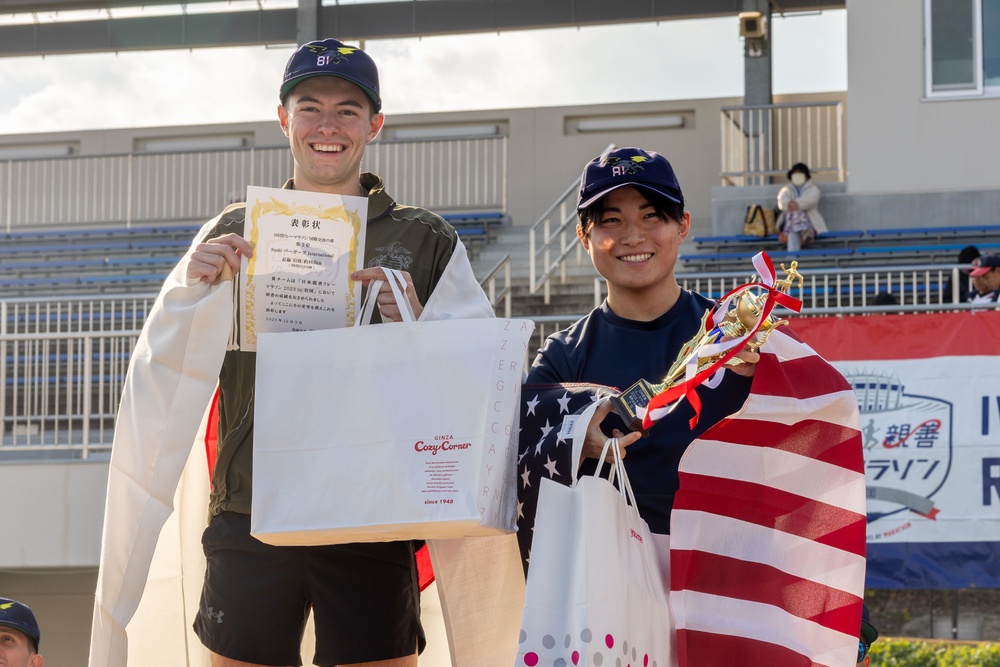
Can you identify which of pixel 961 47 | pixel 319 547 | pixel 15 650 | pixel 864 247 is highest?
pixel 961 47

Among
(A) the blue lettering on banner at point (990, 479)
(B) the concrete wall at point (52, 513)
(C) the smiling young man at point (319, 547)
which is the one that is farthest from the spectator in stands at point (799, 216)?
(C) the smiling young man at point (319, 547)

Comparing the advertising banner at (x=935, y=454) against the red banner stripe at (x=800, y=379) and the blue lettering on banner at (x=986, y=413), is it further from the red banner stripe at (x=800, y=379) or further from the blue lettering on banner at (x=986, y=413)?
the red banner stripe at (x=800, y=379)

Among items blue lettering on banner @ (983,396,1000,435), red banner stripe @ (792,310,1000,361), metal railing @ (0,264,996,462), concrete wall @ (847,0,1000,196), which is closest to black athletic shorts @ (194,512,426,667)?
red banner stripe @ (792,310,1000,361)

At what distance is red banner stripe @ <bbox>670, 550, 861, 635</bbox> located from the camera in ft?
8.27

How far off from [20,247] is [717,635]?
1717 cm

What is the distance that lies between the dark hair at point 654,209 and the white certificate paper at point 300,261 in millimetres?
483

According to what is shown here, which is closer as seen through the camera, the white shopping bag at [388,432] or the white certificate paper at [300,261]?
the white shopping bag at [388,432]

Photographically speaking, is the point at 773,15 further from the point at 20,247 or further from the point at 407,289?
the point at 407,289

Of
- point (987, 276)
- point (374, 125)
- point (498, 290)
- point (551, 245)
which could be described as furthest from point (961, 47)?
point (374, 125)

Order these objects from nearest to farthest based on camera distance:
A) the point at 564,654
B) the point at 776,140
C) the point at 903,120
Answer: the point at 564,654 → the point at 903,120 → the point at 776,140

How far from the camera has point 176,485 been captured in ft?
8.98

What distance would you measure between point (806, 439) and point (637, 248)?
53 centimetres

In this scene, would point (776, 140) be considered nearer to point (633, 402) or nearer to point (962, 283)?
point (962, 283)

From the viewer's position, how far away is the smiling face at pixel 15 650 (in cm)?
398
